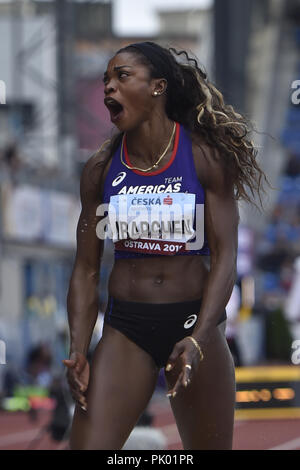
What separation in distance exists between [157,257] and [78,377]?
534 millimetres

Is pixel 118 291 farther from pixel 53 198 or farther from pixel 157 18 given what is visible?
pixel 157 18

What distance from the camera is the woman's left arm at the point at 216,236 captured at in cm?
391

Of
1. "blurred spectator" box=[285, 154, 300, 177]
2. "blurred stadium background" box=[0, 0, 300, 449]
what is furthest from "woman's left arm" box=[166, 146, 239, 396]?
"blurred spectator" box=[285, 154, 300, 177]

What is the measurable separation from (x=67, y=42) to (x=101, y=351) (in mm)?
15144

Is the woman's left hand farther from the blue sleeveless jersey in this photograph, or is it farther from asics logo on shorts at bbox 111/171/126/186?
asics logo on shorts at bbox 111/171/126/186

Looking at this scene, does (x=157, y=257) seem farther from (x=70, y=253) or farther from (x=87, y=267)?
(x=70, y=253)

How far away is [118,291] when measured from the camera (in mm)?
4078

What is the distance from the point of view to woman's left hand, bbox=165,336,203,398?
12.1ft

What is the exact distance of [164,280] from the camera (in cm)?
401

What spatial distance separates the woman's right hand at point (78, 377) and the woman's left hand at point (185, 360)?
32 cm

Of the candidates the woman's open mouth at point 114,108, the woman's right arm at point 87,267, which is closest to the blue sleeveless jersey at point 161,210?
the woman's right arm at point 87,267

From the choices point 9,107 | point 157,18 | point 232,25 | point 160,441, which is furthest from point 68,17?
point 157,18

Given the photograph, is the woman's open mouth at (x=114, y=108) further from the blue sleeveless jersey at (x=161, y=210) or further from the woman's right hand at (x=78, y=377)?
the woman's right hand at (x=78, y=377)
